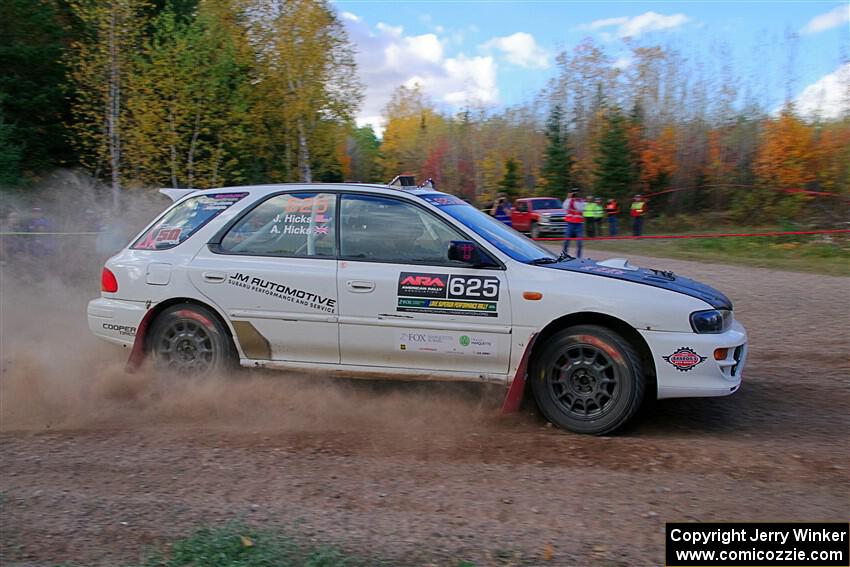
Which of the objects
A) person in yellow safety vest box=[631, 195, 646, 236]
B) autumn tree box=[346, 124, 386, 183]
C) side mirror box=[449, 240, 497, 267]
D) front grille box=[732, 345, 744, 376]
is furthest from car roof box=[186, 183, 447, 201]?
autumn tree box=[346, 124, 386, 183]

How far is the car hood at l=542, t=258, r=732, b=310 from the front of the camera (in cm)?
534

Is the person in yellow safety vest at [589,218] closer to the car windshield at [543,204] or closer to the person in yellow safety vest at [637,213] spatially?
the person in yellow safety vest at [637,213]

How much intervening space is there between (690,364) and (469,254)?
68.0 inches

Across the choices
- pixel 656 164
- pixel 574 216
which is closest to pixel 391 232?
pixel 574 216

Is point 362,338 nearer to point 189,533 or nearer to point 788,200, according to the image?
point 189,533

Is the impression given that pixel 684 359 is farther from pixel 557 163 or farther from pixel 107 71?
pixel 557 163

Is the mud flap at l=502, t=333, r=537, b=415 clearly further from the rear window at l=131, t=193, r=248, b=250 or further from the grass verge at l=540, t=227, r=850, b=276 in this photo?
the grass verge at l=540, t=227, r=850, b=276

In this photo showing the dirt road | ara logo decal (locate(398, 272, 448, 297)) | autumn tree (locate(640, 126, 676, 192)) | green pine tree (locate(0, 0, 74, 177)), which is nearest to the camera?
the dirt road

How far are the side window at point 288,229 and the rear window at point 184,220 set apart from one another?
287mm

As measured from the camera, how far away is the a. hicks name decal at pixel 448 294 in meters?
5.47

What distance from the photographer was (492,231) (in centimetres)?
601

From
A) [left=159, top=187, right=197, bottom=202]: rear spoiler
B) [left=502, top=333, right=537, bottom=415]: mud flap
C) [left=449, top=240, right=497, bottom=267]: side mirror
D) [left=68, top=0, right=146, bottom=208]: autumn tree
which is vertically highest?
[left=68, top=0, right=146, bottom=208]: autumn tree

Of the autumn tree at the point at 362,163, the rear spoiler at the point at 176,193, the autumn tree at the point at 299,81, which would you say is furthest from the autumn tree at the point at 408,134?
the rear spoiler at the point at 176,193

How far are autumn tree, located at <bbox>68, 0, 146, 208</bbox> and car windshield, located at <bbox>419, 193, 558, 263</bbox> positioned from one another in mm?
21489
